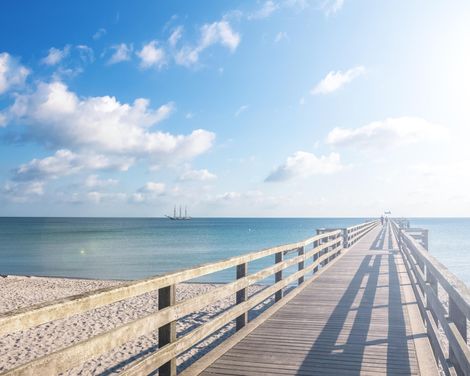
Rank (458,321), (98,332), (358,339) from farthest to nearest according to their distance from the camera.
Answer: (98,332) → (358,339) → (458,321)

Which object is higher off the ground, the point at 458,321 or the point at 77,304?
the point at 77,304

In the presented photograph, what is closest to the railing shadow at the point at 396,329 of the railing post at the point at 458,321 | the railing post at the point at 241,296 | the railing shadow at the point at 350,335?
the railing shadow at the point at 350,335

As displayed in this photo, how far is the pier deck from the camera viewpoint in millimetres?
4805

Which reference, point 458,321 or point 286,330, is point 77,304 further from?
point 286,330

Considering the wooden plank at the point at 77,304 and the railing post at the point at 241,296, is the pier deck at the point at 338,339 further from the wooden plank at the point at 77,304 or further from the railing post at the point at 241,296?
the wooden plank at the point at 77,304

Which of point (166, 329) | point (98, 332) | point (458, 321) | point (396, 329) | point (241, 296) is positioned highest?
point (458, 321)

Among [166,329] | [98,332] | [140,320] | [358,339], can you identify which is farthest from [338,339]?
[98,332]

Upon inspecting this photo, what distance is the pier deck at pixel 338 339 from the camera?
4.80m

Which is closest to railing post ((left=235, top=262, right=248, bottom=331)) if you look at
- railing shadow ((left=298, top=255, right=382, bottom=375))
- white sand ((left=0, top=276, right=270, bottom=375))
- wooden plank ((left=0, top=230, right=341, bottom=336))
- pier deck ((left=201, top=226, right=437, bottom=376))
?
pier deck ((left=201, top=226, right=437, bottom=376))

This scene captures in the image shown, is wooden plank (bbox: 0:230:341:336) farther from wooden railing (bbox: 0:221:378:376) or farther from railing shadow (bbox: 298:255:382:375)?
railing shadow (bbox: 298:255:382:375)

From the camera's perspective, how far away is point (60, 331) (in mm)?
12945

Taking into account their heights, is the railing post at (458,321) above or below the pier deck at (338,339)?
above

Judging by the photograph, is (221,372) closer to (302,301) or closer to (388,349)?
(388,349)

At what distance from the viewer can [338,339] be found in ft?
19.6
